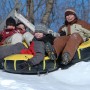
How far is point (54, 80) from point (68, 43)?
97 centimetres

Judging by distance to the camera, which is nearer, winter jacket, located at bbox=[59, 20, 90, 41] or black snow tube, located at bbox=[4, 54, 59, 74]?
black snow tube, located at bbox=[4, 54, 59, 74]

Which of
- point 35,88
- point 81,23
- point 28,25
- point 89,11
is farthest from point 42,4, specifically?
point 35,88

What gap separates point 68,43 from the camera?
774 cm

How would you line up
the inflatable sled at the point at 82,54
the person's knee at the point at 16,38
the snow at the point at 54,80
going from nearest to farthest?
the snow at the point at 54,80
the inflatable sled at the point at 82,54
the person's knee at the point at 16,38

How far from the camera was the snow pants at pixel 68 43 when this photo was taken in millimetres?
7631

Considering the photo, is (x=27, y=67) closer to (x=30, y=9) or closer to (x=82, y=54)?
(x=82, y=54)

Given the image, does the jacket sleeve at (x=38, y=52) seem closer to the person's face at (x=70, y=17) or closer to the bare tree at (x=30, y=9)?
the person's face at (x=70, y=17)

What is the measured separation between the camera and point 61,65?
7887mm

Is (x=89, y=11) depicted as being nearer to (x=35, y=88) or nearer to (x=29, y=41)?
(x=29, y=41)

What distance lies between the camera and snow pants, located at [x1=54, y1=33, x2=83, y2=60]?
25.0ft

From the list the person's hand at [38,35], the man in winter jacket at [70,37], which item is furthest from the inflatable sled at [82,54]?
the person's hand at [38,35]

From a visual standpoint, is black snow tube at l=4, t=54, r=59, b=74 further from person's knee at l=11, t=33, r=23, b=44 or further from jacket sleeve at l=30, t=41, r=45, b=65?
person's knee at l=11, t=33, r=23, b=44

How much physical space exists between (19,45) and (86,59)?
4.42 feet

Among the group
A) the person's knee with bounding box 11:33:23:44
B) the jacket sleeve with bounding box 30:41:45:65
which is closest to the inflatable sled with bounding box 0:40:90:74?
the jacket sleeve with bounding box 30:41:45:65
